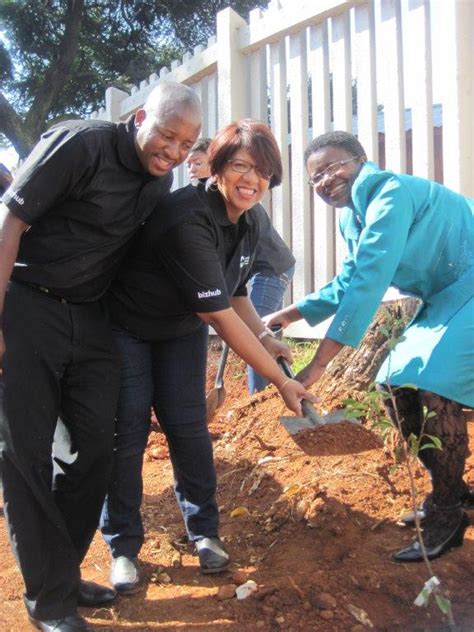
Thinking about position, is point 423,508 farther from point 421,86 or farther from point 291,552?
point 421,86

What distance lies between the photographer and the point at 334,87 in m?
5.13

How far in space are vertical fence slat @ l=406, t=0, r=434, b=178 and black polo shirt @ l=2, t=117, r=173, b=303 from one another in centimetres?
276

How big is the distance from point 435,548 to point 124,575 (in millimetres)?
1185

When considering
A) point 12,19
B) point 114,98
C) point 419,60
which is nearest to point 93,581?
point 419,60

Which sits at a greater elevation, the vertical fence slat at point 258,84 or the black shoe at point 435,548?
Result: the vertical fence slat at point 258,84

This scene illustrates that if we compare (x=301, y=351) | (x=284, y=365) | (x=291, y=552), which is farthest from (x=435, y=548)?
(x=301, y=351)

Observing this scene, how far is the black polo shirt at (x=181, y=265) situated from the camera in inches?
95.0

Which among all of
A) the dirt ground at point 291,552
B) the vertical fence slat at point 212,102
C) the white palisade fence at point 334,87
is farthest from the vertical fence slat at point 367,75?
the dirt ground at point 291,552

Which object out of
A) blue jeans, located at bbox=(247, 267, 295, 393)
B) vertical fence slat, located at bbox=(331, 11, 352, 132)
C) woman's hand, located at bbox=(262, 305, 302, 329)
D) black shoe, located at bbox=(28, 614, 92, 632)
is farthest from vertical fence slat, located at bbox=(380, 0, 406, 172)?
black shoe, located at bbox=(28, 614, 92, 632)

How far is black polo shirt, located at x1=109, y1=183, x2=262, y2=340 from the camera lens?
7.92 ft

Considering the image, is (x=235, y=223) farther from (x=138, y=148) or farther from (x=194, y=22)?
(x=194, y=22)

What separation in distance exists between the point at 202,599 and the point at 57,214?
150 centimetres

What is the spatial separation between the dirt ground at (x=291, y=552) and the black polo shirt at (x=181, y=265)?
948 mm

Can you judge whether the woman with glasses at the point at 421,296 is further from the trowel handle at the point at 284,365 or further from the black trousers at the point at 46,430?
the black trousers at the point at 46,430
